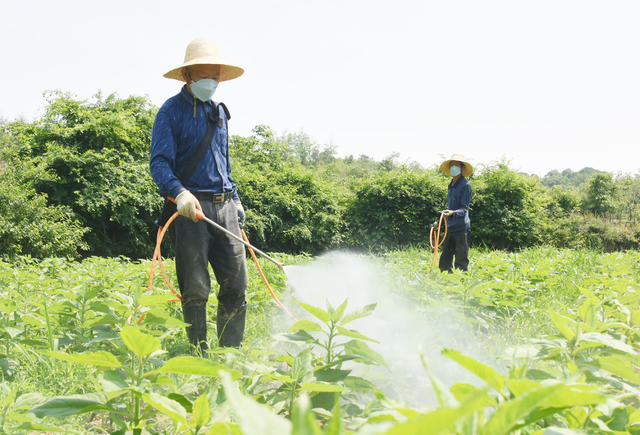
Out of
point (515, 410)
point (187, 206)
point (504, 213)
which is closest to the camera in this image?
point (515, 410)

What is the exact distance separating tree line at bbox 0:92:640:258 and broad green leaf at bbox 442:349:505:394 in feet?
31.6

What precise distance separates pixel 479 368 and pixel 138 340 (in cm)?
67

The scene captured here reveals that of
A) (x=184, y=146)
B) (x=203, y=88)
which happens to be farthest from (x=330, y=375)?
(x=203, y=88)

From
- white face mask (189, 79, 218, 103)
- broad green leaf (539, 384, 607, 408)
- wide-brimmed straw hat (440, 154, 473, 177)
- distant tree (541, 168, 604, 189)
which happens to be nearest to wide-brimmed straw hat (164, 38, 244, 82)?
white face mask (189, 79, 218, 103)

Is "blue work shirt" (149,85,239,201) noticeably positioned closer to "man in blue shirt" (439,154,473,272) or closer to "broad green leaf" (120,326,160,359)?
"broad green leaf" (120,326,160,359)

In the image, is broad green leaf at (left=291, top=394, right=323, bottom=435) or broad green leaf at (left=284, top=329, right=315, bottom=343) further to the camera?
broad green leaf at (left=284, top=329, right=315, bottom=343)

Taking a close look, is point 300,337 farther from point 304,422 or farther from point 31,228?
point 31,228

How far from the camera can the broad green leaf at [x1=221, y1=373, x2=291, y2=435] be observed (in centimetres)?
34

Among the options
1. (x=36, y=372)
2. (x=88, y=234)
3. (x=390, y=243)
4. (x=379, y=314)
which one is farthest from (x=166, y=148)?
(x=390, y=243)

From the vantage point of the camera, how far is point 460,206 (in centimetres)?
585

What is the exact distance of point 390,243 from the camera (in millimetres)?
13906

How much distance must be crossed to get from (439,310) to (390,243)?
1143 centimetres

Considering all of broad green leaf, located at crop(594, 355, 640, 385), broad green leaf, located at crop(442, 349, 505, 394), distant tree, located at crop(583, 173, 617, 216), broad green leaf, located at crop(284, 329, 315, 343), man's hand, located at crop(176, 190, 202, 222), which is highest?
distant tree, located at crop(583, 173, 617, 216)

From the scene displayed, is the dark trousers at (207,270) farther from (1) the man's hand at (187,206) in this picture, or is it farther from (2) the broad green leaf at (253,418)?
(2) the broad green leaf at (253,418)
